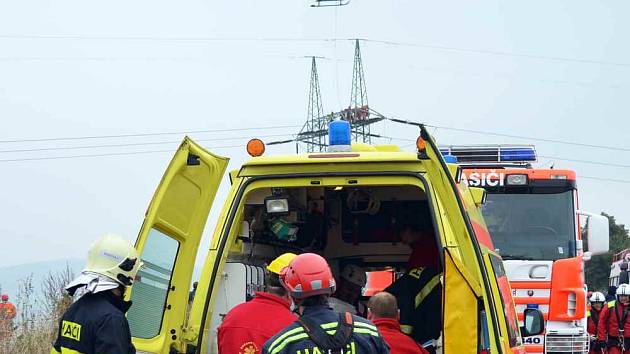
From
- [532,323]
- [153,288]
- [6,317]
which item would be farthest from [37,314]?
[532,323]

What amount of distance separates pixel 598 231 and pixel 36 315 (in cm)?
698

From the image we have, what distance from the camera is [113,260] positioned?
15.5ft

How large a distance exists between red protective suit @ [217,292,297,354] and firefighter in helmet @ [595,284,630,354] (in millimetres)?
12203

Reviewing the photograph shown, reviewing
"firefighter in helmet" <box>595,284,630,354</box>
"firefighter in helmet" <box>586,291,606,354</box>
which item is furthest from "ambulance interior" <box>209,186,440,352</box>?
"firefighter in helmet" <box>586,291,606,354</box>

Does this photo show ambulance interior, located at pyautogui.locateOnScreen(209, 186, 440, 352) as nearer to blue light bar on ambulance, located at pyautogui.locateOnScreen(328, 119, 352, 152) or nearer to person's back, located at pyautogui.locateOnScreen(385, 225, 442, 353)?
person's back, located at pyautogui.locateOnScreen(385, 225, 442, 353)

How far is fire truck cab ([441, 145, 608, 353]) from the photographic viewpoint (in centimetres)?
1079

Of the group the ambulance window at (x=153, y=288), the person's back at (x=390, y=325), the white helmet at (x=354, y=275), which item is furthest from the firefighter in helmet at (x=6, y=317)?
the person's back at (x=390, y=325)

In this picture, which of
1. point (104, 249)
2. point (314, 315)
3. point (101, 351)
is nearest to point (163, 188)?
point (104, 249)

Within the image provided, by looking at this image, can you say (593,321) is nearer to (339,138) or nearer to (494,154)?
(494,154)

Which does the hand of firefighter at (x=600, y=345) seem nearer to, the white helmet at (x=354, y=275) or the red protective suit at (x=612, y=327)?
the red protective suit at (x=612, y=327)

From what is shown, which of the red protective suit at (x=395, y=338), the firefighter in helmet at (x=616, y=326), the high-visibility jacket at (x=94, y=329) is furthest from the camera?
the firefighter in helmet at (x=616, y=326)

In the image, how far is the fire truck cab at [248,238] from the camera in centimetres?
499

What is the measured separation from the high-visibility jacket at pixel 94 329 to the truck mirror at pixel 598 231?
24.7 feet

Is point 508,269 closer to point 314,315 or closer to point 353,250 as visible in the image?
point 353,250
